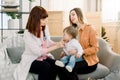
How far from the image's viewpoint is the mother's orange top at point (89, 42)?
11.3 feet

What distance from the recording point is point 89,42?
3494mm

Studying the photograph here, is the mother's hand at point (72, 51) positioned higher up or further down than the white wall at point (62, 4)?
further down

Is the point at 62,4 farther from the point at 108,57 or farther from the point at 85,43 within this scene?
the point at 85,43

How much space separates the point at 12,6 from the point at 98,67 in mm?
1806

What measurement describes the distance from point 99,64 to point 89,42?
1.46 ft

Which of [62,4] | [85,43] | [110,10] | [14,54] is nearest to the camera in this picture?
[85,43]

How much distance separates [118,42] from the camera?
6.84 m

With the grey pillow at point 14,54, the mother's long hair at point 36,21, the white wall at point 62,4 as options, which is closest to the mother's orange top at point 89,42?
the mother's long hair at point 36,21

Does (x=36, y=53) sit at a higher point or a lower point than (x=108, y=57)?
higher

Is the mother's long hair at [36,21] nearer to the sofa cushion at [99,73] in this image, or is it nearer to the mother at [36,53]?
the mother at [36,53]

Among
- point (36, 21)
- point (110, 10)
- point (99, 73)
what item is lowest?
point (99, 73)

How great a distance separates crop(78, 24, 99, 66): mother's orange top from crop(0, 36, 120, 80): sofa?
0.54 ft

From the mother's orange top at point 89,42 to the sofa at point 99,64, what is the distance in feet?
0.54

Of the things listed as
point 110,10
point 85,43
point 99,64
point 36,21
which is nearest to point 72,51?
point 85,43
